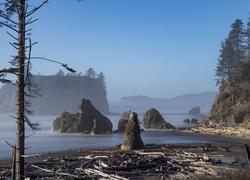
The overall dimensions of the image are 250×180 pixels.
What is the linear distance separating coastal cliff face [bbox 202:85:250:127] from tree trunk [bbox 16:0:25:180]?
4069 centimetres

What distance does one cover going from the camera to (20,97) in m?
9.32

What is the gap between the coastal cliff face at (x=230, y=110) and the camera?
50.1m

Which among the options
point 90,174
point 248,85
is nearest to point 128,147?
point 90,174

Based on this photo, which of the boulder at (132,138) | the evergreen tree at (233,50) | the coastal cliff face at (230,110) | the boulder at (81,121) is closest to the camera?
the boulder at (132,138)

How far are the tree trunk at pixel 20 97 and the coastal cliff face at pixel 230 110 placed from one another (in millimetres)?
40694

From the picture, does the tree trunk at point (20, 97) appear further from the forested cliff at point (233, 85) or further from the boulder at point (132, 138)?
the forested cliff at point (233, 85)

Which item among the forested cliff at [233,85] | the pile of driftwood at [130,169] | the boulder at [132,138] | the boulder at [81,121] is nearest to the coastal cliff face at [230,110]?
the forested cliff at [233,85]

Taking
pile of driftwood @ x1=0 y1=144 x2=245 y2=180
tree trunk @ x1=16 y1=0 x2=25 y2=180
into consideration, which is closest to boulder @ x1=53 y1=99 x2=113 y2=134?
pile of driftwood @ x1=0 y1=144 x2=245 y2=180

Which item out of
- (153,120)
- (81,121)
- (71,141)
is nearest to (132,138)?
(71,141)

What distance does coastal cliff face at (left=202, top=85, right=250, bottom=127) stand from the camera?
165 ft

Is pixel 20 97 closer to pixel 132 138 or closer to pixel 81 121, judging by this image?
pixel 132 138

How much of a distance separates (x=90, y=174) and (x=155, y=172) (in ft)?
10.1

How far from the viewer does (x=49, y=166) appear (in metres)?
16.8

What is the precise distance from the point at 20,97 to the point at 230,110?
2212 inches
